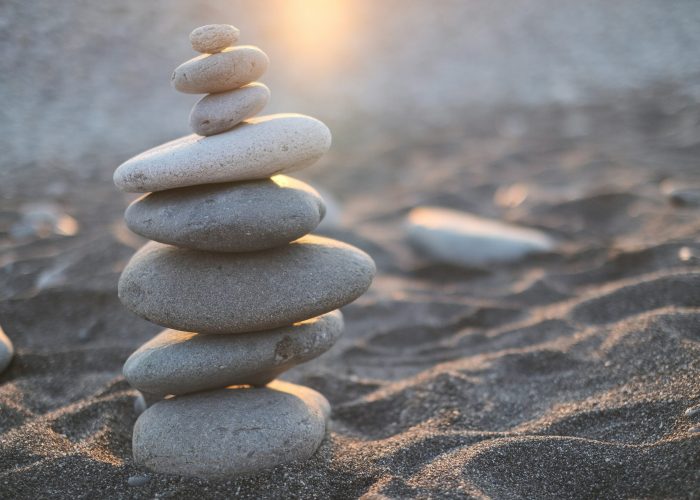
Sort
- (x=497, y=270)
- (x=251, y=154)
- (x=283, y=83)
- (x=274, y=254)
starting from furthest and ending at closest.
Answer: (x=283, y=83)
(x=497, y=270)
(x=274, y=254)
(x=251, y=154)

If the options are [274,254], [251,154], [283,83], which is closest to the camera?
[251,154]

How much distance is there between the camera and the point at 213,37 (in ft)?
8.60

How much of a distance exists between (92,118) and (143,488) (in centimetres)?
707

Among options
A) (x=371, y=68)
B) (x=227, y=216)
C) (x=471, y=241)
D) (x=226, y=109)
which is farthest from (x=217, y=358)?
(x=371, y=68)

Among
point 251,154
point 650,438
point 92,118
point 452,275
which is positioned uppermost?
point 251,154

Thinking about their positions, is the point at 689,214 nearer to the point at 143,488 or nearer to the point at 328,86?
the point at 143,488

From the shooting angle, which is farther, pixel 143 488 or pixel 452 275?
pixel 452 275

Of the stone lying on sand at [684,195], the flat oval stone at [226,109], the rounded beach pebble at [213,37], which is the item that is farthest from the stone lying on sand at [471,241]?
the rounded beach pebble at [213,37]

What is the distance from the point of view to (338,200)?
6762 mm

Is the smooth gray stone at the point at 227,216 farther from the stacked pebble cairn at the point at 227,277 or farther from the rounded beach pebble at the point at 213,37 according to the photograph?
the rounded beach pebble at the point at 213,37

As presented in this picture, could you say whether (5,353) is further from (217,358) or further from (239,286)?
(239,286)

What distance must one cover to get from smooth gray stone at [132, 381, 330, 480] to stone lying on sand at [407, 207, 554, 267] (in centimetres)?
247

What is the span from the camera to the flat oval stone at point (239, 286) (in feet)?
8.59

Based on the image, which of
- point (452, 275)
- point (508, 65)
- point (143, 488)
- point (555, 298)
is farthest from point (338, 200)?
point (508, 65)
